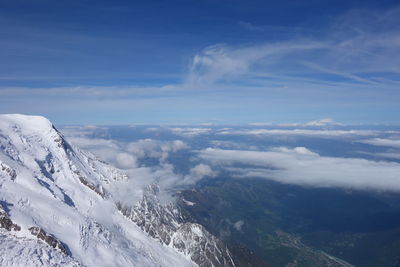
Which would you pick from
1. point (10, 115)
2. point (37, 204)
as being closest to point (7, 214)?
point (37, 204)

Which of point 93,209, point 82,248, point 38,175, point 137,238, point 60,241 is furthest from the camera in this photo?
point 137,238

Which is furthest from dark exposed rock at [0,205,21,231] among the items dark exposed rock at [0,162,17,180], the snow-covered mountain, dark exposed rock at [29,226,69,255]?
dark exposed rock at [0,162,17,180]

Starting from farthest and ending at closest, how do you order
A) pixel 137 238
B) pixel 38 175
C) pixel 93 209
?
pixel 137 238, pixel 93 209, pixel 38 175

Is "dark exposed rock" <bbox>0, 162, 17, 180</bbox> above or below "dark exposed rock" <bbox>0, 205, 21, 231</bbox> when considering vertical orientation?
above

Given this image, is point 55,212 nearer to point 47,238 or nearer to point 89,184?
point 47,238

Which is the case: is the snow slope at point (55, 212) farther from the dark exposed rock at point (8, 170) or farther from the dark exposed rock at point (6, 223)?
the dark exposed rock at point (6, 223)

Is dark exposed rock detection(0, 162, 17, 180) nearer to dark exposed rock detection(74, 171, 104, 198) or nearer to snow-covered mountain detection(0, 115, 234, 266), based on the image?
snow-covered mountain detection(0, 115, 234, 266)

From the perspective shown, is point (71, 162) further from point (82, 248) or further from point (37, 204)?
point (82, 248)

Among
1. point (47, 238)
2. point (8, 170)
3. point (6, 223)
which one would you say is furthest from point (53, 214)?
point (8, 170)

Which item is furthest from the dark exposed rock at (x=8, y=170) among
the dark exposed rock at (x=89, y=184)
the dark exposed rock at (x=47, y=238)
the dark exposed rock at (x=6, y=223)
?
the dark exposed rock at (x=89, y=184)
